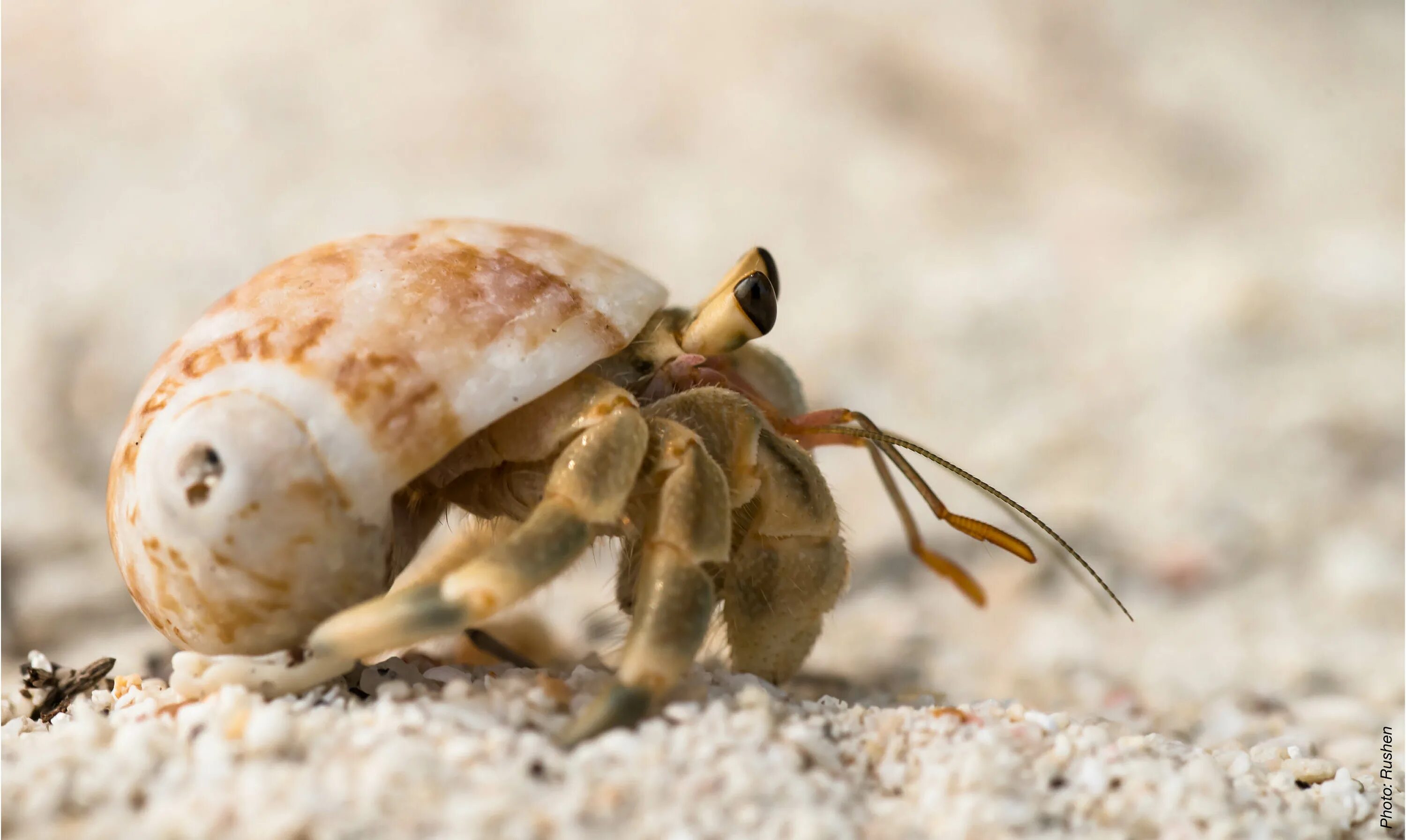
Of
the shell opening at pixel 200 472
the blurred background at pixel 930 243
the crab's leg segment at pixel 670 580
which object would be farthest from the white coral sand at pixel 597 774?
the blurred background at pixel 930 243

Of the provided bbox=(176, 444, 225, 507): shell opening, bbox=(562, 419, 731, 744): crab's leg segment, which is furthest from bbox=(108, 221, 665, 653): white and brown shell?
bbox=(562, 419, 731, 744): crab's leg segment

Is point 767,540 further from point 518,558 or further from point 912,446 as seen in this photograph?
point 518,558

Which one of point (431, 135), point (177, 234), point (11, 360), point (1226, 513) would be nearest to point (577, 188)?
point (431, 135)

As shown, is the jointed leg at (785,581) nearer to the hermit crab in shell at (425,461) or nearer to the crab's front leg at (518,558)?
the hermit crab in shell at (425,461)

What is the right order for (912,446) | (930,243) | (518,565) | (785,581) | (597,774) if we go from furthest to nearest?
(930,243), (785,581), (912,446), (518,565), (597,774)

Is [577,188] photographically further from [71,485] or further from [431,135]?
[71,485]

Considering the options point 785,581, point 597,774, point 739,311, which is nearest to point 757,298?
point 739,311
